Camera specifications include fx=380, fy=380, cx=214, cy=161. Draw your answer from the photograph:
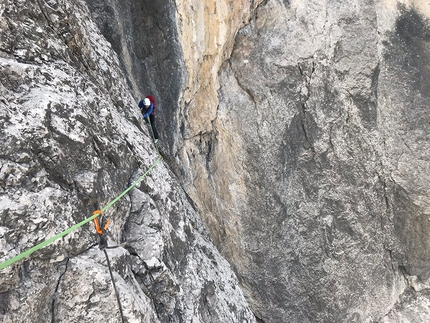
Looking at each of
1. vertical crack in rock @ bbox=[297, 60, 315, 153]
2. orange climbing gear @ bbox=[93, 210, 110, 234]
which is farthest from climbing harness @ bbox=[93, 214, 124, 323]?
vertical crack in rock @ bbox=[297, 60, 315, 153]

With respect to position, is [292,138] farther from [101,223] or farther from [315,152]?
[101,223]

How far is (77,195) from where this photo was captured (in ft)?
10.2

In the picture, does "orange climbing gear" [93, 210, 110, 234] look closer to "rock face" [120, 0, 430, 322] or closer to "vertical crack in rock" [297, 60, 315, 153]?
"rock face" [120, 0, 430, 322]

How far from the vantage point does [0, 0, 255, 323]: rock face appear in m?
2.68

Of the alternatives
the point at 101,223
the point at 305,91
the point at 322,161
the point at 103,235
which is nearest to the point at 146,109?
the point at 305,91

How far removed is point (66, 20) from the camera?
4023 millimetres

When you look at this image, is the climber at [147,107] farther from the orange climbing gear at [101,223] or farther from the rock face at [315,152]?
the orange climbing gear at [101,223]

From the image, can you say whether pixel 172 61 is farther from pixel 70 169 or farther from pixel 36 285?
pixel 36 285

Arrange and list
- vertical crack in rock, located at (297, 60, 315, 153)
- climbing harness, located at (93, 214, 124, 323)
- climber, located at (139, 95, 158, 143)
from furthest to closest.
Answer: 1. vertical crack in rock, located at (297, 60, 315, 153)
2. climber, located at (139, 95, 158, 143)
3. climbing harness, located at (93, 214, 124, 323)

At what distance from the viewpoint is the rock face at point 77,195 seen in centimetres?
268

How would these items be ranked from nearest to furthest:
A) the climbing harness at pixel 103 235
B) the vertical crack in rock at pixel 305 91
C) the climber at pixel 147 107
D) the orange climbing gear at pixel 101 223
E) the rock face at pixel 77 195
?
the rock face at pixel 77 195, the climbing harness at pixel 103 235, the orange climbing gear at pixel 101 223, the climber at pixel 147 107, the vertical crack in rock at pixel 305 91

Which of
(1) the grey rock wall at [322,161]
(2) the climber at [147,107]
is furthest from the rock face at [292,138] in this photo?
(2) the climber at [147,107]

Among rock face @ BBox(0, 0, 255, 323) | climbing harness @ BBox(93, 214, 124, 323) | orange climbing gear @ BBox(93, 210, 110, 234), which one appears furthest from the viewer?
orange climbing gear @ BBox(93, 210, 110, 234)

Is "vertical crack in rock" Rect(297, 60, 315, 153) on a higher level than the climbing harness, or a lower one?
higher
